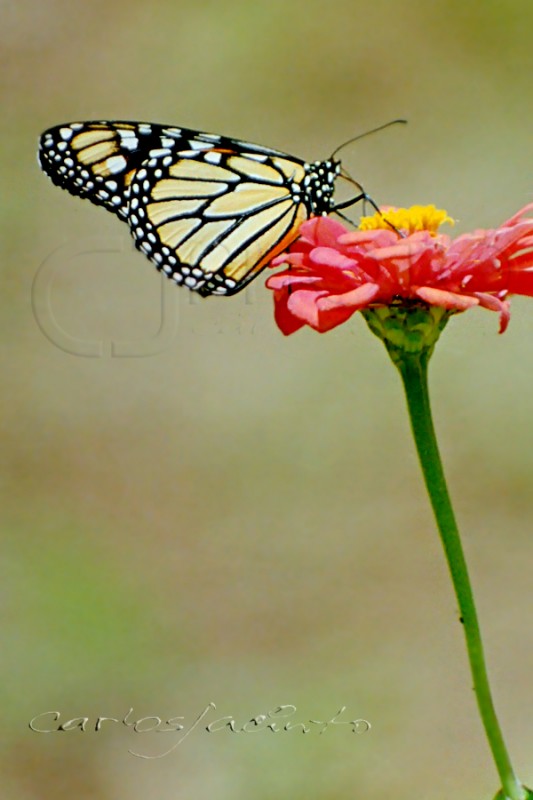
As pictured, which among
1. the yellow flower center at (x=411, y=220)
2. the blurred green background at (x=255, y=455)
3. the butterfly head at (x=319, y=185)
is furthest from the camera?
the blurred green background at (x=255, y=455)

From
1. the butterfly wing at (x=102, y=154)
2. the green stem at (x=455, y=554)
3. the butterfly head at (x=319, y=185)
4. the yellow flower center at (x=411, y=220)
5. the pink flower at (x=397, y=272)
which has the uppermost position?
the butterfly wing at (x=102, y=154)

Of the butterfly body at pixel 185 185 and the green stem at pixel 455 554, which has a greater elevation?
the butterfly body at pixel 185 185

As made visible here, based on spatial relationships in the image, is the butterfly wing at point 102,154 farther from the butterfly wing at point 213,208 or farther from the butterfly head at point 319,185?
the butterfly head at point 319,185

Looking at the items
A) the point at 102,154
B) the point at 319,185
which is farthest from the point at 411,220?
the point at 102,154

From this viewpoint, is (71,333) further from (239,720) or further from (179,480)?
(239,720)

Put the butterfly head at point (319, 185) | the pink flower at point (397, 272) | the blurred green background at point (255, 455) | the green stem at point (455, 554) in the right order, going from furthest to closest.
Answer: the blurred green background at point (255, 455) → the butterfly head at point (319, 185) → the pink flower at point (397, 272) → the green stem at point (455, 554)

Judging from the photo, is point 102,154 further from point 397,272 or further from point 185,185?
point 397,272

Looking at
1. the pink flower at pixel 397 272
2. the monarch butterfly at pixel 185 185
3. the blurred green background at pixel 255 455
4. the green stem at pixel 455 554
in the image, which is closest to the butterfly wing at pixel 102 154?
the monarch butterfly at pixel 185 185
